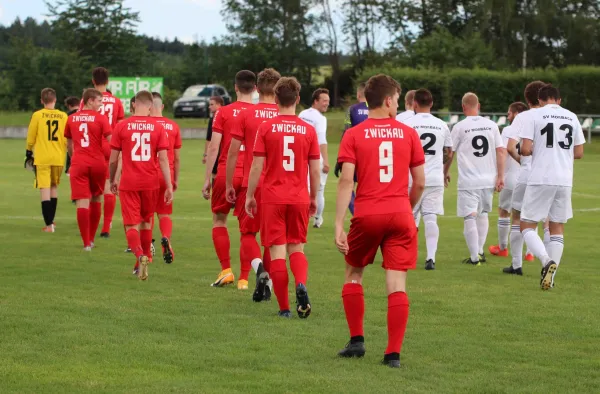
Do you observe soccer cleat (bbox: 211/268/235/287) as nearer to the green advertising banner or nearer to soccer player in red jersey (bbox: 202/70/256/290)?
soccer player in red jersey (bbox: 202/70/256/290)

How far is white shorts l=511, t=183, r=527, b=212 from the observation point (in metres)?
12.0

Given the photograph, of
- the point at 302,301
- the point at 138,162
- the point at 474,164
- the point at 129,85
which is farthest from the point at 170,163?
the point at 129,85

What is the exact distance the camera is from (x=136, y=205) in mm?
11508

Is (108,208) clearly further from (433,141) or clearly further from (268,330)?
(268,330)

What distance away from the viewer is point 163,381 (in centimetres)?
686

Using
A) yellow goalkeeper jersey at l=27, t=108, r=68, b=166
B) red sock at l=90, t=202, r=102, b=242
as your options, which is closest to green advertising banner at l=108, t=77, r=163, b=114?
yellow goalkeeper jersey at l=27, t=108, r=68, b=166

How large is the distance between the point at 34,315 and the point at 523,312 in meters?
4.24

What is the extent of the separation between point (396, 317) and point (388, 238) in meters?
0.54

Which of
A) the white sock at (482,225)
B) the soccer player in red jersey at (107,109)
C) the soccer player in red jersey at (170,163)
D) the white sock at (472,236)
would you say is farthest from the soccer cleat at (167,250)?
the white sock at (482,225)

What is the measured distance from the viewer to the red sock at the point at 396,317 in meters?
7.29

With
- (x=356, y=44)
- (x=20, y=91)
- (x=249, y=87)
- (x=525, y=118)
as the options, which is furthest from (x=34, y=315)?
(x=356, y=44)

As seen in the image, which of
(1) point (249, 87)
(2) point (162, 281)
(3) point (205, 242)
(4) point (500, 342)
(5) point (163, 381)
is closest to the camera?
(5) point (163, 381)

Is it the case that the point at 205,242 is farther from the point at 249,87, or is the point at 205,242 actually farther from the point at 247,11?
the point at 247,11

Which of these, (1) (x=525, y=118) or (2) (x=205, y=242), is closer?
(1) (x=525, y=118)
